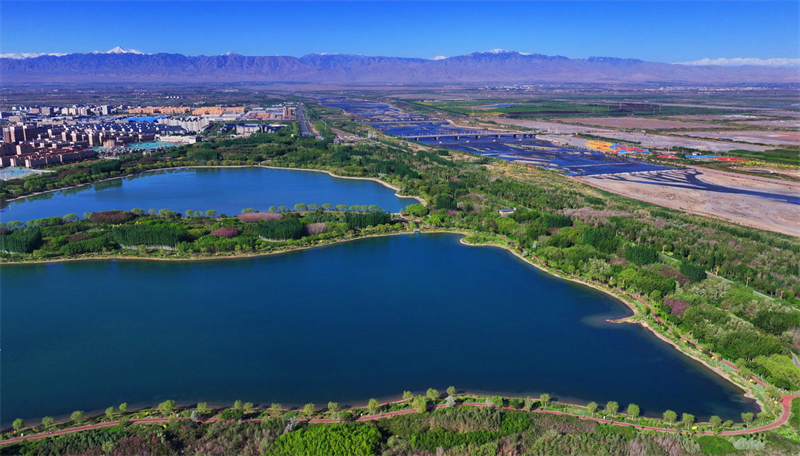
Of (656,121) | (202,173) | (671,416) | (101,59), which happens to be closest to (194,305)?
(671,416)

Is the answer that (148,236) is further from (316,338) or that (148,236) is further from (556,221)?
(556,221)

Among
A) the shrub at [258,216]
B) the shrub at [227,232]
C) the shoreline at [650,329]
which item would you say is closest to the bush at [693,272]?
the shoreline at [650,329]

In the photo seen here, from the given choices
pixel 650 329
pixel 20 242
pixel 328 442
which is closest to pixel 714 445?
pixel 650 329

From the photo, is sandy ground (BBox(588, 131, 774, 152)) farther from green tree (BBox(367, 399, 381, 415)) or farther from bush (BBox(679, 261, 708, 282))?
green tree (BBox(367, 399, 381, 415))

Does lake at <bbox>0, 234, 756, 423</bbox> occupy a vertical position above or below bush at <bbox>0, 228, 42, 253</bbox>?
below

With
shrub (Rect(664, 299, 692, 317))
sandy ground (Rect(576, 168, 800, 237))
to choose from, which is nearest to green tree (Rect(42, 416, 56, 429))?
shrub (Rect(664, 299, 692, 317))

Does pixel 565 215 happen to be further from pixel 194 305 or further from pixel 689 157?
pixel 689 157
